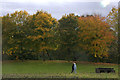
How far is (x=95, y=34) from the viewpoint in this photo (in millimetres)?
37688

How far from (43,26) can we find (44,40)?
310 cm

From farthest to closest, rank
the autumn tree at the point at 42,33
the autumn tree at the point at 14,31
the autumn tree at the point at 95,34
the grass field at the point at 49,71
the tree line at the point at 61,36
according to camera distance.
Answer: the autumn tree at the point at 14,31
the autumn tree at the point at 42,33
the tree line at the point at 61,36
the autumn tree at the point at 95,34
the grass field at the point at 49,71

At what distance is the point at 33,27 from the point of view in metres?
39.9

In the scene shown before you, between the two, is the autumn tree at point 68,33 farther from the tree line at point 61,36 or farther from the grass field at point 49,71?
the grass field at point 49,71

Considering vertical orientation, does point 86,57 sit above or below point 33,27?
below

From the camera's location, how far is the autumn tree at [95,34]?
122ft

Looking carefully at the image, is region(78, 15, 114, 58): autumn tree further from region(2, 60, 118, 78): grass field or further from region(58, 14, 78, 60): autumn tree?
region(2, 60, 118, 78): grass field

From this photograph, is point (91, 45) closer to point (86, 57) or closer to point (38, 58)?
point (86, 57)

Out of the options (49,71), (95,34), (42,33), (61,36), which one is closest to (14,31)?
(42,33)

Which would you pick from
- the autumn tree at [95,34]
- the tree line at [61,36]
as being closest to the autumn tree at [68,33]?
the tree line at [61,36]

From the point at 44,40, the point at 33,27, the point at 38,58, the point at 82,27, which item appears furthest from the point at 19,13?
A: the point at 82,27

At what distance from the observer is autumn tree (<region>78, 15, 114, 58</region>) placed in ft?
122

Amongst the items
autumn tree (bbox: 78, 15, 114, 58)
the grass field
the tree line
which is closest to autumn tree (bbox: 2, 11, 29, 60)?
the tree line

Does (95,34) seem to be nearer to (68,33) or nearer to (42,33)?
(68,33)
